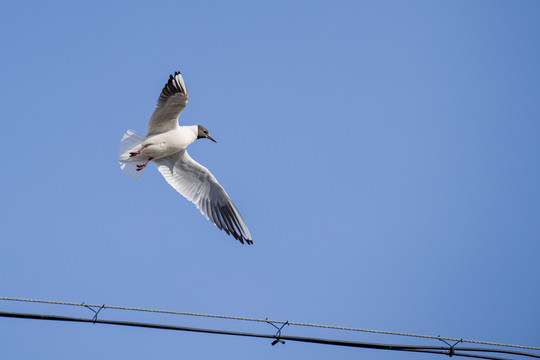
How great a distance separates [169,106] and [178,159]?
120 centimetres

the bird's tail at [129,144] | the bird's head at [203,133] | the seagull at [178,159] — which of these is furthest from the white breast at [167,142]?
the bird's head at [203,133]

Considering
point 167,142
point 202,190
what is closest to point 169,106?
point 167,142

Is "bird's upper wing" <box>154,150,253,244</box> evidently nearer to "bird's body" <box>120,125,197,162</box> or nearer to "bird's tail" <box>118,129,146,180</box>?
"bird's body" <box>120,125,197,162</box>

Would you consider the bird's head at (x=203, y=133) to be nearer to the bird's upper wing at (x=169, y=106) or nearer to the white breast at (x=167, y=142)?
the white breast at (x=167, y=142)

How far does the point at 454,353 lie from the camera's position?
4.09 m

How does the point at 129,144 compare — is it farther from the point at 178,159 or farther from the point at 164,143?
the point at 178,159

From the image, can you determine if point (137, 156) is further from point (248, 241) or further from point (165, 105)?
point (248, 241)

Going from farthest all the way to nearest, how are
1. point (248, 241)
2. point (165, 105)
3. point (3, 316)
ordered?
point (248, 241)
point (165, 105)
point (3, 316)

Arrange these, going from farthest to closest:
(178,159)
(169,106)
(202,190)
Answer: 1. (202,190)
2. (178,159)
3. (169,106)

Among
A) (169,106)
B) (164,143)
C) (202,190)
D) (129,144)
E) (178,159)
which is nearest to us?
(169,106)

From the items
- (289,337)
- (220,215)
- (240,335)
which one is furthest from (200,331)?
(220,215)

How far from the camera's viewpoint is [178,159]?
31.6 ft

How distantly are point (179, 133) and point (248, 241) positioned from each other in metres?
1.67

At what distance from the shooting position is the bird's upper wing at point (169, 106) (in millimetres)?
8438
